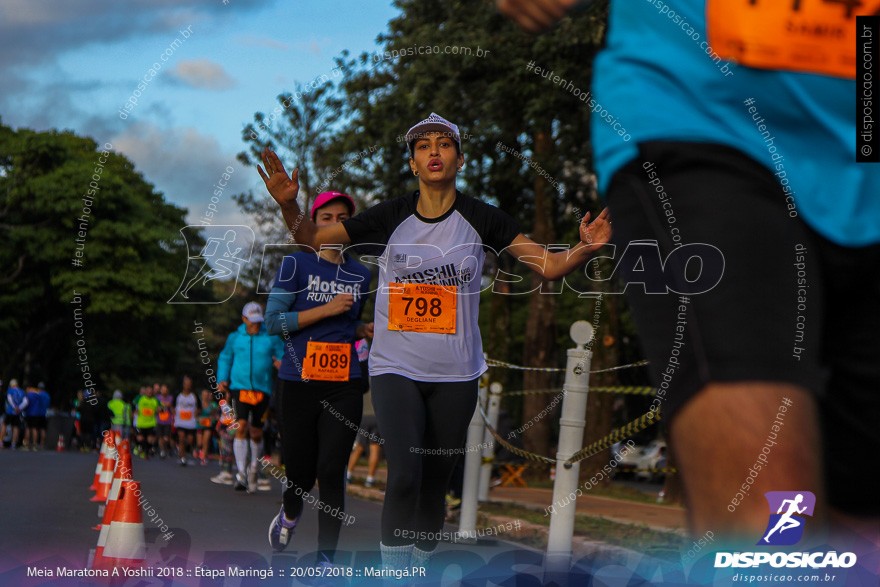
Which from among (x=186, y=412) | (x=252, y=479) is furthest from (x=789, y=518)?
(x=186, y=412)

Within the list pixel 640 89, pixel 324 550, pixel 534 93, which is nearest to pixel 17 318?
pixel 534 93

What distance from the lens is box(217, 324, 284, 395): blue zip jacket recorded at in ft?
34.2

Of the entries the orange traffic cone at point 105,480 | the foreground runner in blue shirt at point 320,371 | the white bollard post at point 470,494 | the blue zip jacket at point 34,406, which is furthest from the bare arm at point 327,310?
the blue zip jacket at point 34,406

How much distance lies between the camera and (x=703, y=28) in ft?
5.22

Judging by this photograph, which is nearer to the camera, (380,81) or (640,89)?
(640,89)

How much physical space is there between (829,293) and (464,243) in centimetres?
337

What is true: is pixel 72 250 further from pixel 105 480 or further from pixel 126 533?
pixel 126 533

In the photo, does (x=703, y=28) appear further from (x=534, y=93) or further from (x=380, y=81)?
(x=380, y=81)

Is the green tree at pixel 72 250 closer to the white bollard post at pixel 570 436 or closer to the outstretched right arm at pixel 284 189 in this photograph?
the white bollard post at pixel 570 436

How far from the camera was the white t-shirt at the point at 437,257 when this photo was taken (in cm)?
477

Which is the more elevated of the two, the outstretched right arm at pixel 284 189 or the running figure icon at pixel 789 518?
the outstretched right arm at pixel 284 189

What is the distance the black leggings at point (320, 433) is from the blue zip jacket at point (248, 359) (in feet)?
14.3

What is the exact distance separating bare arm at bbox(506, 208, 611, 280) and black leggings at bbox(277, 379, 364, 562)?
1.57 meters

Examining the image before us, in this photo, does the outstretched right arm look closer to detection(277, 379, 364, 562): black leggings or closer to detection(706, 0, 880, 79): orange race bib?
detection(277, 379, 364, 562): black leggings
